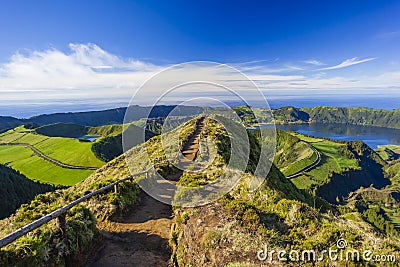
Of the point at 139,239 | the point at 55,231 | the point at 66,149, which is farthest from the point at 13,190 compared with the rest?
the point at 55,231

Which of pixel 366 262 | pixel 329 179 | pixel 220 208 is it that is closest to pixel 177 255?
pixel 220 208

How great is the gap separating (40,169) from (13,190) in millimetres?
43743

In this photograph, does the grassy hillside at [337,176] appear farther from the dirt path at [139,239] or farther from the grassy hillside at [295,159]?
the dirt path at [139,239]

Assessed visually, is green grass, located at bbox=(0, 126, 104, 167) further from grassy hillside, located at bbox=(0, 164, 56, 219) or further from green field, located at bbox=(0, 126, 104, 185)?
grassy hillside, located at bbox=(0, 164, 56, 219)

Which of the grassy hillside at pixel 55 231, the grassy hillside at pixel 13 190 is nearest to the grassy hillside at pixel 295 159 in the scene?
the grassy hillside at pixel 13 190

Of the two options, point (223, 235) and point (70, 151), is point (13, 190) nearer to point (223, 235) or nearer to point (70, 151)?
point (70, 151)

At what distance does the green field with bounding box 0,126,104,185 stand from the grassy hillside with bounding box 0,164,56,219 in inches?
664

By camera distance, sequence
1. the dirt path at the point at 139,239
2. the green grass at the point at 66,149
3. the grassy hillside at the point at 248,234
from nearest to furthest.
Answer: the grassy hillside at the point at 248,234
the dirt path at the point at 139,239
the green grass at the point at 66,149

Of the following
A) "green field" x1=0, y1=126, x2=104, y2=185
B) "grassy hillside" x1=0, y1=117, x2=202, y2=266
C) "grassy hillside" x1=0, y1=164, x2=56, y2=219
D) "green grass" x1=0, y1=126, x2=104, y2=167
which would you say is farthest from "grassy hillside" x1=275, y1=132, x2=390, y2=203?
"grassy hillside" x1=0, y1=117, x2=202, y2=266

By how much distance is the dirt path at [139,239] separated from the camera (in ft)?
28.1

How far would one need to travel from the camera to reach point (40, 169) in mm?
115438

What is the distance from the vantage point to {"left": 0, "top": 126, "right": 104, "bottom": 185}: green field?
106312mm

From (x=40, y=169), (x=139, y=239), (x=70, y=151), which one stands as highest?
(x=139, y=239)

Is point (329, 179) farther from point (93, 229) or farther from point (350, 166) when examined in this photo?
point (93, 229)
